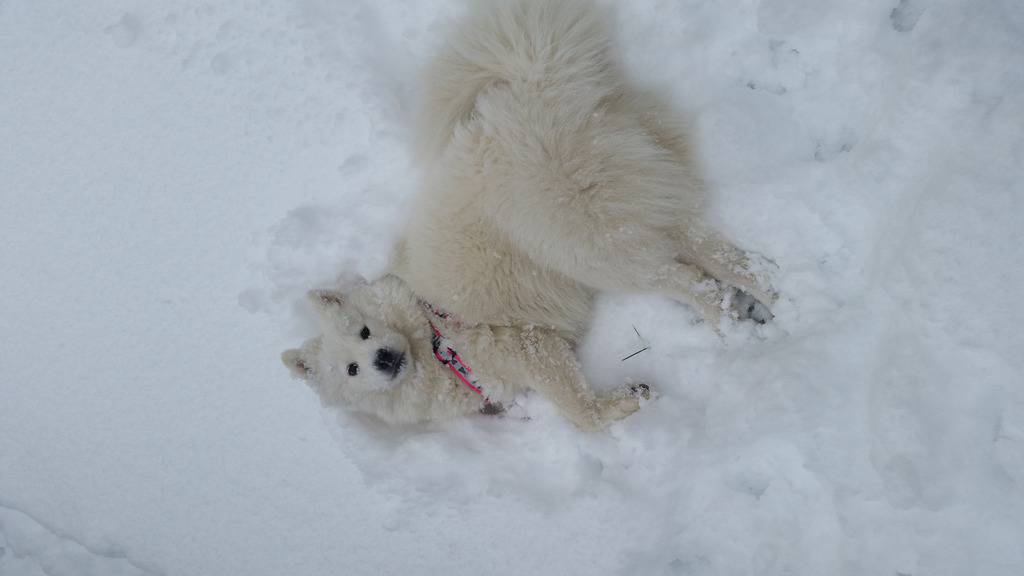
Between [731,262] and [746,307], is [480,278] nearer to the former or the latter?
[731,262]

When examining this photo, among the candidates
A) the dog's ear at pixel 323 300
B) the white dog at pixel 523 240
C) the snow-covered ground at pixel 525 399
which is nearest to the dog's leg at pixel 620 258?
the white dog at pixel 523 240

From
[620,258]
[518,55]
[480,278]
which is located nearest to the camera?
[518,55]

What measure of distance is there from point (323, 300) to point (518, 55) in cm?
160

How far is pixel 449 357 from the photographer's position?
3.09m

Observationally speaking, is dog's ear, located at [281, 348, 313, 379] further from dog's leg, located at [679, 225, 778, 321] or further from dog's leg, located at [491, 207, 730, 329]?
dog's leg, located at [679, 225, 778, 321]

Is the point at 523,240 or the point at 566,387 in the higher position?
the point at 523,240

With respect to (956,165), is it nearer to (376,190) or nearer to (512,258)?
(512,258)

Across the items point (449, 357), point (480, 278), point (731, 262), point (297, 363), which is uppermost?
point (731, 262)

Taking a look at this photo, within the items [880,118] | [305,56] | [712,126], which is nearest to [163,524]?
[305,56]

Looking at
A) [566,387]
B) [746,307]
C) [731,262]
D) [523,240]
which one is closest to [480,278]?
[523,240]

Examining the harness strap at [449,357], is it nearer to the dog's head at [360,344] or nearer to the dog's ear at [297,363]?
the dog's head at [360,344]

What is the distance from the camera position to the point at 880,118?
8.58ft

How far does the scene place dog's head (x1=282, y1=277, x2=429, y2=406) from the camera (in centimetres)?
293

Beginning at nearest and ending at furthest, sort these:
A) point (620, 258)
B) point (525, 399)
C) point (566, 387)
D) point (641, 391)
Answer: point (620, 258) → point (566, 387) → point (641, 391) → point (525, 399)
